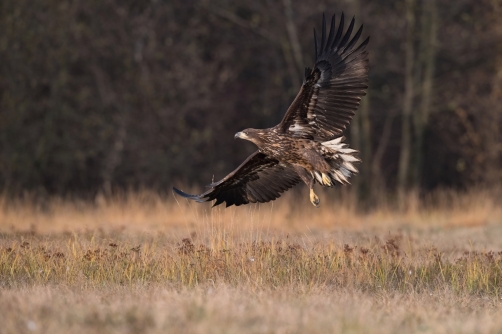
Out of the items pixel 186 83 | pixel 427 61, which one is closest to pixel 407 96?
pixel 427 61

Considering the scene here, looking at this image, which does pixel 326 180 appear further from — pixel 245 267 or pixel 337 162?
pixel 245 267

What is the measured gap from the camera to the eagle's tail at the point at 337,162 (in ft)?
29.5

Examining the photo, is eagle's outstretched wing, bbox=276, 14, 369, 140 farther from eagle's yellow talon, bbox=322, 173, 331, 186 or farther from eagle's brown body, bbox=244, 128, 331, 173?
eagle's yellow talon, bbox=322, 173, 331, 186

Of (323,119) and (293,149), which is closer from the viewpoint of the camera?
(293,149)

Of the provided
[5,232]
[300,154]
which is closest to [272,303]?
[300,154]

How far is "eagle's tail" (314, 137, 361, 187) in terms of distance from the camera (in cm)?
898

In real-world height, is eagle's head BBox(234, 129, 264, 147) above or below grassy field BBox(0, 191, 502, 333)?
above

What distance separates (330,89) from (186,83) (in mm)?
12133

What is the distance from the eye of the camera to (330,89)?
9125mm

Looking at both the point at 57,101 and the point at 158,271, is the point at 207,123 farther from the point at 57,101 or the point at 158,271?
the point at 158,271

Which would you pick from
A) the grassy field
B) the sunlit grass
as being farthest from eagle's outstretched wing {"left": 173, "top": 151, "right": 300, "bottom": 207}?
A: the sunlit grass

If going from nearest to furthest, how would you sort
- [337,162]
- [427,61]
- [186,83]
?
[337,162], [427,61], [186,83]

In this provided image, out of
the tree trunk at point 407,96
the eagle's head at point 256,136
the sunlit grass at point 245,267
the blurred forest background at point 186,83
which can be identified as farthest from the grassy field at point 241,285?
the blurred forest background at point 186,83

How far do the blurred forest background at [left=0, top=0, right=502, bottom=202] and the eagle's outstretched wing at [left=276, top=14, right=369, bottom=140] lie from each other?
9.65 meters
